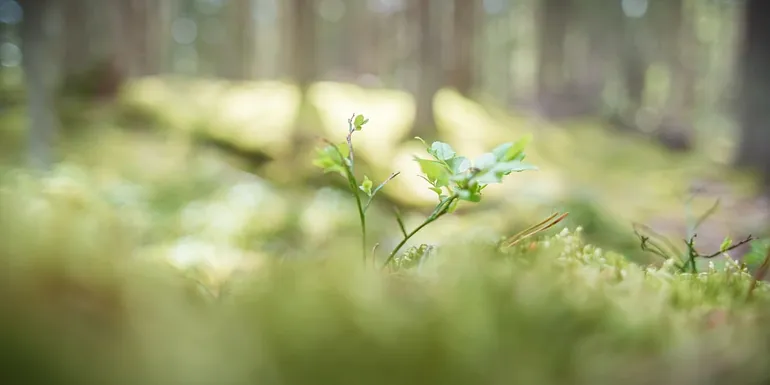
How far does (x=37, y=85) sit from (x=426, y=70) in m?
4.44

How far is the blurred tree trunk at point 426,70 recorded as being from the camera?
6.89 meters

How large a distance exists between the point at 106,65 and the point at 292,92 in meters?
2.72

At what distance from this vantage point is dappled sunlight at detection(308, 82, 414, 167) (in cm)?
614

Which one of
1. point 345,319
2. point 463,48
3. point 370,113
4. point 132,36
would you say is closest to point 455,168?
point 345,319

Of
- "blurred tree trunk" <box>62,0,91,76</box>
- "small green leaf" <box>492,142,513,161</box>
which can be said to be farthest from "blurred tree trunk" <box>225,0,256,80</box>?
"small green leaf" <box>492,142,513,161</box>

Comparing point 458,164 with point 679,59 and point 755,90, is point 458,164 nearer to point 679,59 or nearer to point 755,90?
point 755,90

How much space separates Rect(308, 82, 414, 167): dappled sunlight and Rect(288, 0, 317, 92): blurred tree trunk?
23 cm

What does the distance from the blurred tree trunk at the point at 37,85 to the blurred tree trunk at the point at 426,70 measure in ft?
12.9

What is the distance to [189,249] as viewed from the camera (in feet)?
11.6

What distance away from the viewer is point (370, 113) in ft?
22.8

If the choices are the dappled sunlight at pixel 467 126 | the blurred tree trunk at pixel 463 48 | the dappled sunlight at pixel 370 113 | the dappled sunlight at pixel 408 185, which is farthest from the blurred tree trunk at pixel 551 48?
the dappled sunlight at pixel 408 185

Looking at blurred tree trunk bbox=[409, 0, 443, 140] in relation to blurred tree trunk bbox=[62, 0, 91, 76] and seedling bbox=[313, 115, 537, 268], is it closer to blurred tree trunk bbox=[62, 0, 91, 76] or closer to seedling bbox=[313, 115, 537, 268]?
blurred tree trunk bbox=[62, 0, 91, 76]

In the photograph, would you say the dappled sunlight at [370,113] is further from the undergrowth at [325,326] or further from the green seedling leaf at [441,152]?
the undergrowth at [325,326]

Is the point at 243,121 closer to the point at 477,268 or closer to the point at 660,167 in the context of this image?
the point at 660,167
